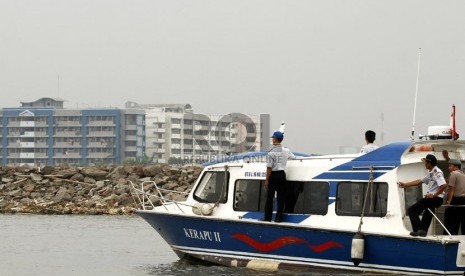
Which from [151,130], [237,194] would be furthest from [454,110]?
[151,130]

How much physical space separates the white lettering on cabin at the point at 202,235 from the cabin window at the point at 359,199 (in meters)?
2.48

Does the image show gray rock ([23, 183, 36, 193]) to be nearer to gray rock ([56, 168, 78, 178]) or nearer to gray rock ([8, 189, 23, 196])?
gray rock ([8, 189, 23, 196])

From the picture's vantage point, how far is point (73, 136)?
169m

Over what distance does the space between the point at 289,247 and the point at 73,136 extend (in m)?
154

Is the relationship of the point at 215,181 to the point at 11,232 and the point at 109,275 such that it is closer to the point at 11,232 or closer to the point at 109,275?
the point at 109,275

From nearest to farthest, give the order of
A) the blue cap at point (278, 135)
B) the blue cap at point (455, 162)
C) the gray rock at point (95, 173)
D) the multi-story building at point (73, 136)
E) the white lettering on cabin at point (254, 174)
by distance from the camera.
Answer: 1. the blue cap at point (455, 162)
2. the blue cap at point (278, 135)
3. the white lettering on cabin at point (254, 174)
4. the gray rock at point (95, 173)
5. the multi-story building at point (73, 136)

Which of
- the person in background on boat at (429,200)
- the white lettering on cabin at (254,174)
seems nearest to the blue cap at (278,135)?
the white lettering on cabin at (254,174)

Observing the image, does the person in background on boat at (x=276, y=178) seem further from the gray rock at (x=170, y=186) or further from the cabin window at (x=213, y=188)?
the gray rock at (x=170, y=186)

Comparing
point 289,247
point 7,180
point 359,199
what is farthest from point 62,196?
point 359,199

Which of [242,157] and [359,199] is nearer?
[359,199]

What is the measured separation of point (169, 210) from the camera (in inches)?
795

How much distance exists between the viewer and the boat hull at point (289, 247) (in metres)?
16.0

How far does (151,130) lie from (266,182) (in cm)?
15555

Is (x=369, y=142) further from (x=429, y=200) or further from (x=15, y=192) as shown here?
(x=15, y=192)
